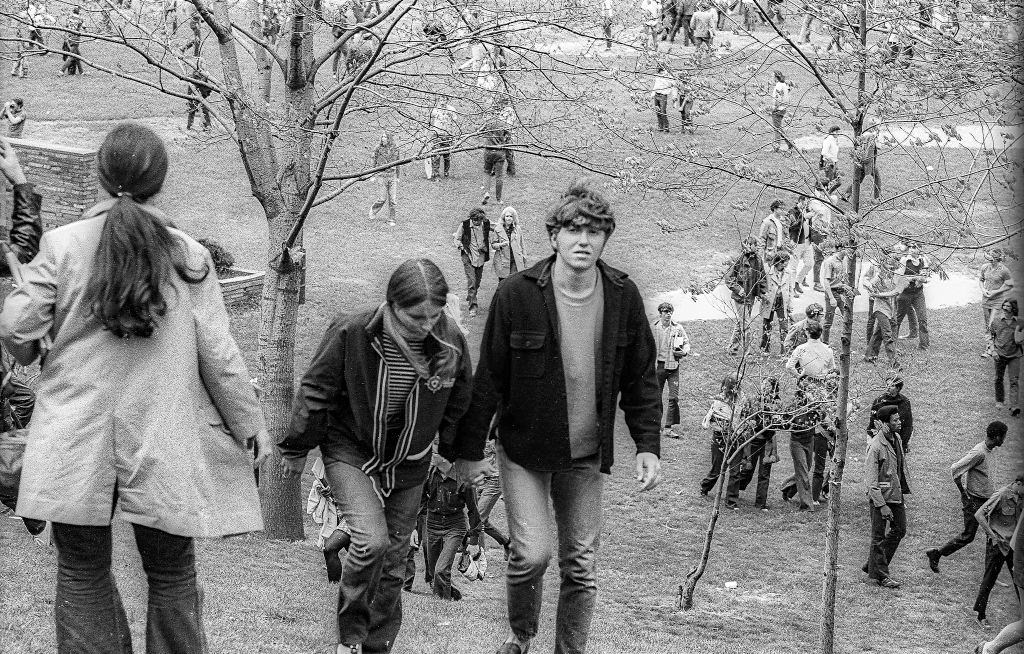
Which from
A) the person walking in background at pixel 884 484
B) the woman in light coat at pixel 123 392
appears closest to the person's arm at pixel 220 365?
the woman in light coat at pixel 123 392

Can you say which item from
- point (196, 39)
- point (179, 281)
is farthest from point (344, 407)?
point (196, 39)

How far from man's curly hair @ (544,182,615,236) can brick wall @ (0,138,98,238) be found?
1729 cm

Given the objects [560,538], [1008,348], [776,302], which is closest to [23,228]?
[560,538]

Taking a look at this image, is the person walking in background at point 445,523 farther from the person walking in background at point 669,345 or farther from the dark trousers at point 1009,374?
the dark trousers at point 1009,374

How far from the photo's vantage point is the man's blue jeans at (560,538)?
4.97 meters

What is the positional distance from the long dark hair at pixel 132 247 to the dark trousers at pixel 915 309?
57.5 ft

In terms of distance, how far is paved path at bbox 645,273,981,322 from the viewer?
21625 mm

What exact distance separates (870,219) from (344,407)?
665cm

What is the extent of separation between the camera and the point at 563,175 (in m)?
29.2

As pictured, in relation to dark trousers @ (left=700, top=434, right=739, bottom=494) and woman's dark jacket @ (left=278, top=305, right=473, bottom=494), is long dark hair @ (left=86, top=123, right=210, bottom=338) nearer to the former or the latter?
woman's dark jacket @ (left=278, top=305, right=473, bottom=494)

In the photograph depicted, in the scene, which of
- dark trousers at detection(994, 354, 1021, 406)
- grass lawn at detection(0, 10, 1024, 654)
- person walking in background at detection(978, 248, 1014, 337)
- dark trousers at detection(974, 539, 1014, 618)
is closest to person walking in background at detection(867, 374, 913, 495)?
grass lawn at detection(0, 10, 1024, 654)

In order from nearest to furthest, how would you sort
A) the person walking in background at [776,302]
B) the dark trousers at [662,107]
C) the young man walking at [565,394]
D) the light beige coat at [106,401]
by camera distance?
the light beige coat at [106,401] < the young man walking at [565,394] < the dark trousers at [662,107] < the person walking in background at [776,302]

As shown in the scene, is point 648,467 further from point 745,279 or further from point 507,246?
point 507,246

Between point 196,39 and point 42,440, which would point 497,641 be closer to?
point 42,440
